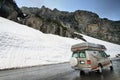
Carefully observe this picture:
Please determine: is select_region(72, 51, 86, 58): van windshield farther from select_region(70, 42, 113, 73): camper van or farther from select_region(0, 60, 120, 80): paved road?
select_region(0, 60, 120, 80): paved road

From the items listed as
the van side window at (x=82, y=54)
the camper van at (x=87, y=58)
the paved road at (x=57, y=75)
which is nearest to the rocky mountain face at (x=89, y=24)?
the camper van at (x=87, y=58)

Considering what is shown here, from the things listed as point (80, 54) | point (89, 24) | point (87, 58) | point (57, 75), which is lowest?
point (57, 75)

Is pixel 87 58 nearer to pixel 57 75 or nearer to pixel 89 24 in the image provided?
pixel 57 75

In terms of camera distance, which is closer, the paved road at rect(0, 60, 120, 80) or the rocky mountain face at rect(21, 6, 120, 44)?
the paved road at rect(0, 60, 120, 80)

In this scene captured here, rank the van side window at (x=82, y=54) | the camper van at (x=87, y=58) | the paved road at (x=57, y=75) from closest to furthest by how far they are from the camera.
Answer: the paved road at (x=57, y=75), the camper van at (x=87, y=58), the van side window at (x=82, y=54)

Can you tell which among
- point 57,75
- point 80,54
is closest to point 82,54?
point 80,54

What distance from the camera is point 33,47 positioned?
32.6m

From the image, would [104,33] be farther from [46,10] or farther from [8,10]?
[8,10]

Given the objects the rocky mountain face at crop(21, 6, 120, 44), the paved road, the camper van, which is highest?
the rocky mountain face at crop(21, 6, 120, 44)

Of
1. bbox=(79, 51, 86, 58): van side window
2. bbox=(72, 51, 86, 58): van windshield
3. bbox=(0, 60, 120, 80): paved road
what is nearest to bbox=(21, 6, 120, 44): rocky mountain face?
bbox=(72, 51, 86, 58): van windshield

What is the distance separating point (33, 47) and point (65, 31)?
35383 millimetres

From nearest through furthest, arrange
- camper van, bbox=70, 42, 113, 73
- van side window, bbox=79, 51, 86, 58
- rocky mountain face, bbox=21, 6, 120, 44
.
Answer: camper van, bbox=70, 42, 113, 73 → van side window, bbox=79, 51, 86, 58 → rocky mountain face, bbox=21, 6, 120, 44

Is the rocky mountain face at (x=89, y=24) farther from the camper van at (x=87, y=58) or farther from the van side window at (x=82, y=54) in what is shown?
the van side window at (x=82, y=54)

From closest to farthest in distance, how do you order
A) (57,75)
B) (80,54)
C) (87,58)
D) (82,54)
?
(57,75)
(87,58)
(82,54)
(80,54)
